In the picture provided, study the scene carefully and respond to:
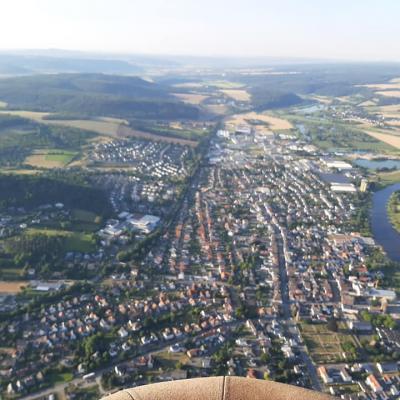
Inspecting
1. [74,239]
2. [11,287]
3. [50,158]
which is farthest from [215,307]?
[50,158]

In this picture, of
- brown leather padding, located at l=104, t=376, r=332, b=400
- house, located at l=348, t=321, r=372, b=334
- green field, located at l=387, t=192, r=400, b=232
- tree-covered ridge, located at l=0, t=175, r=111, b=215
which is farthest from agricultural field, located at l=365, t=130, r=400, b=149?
brown leather padding, located at l=104, t=376, r=332, b=400

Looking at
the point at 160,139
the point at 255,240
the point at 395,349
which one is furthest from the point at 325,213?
the point at 160,139

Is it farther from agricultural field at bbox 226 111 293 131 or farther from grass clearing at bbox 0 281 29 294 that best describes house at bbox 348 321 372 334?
agricultural field at bbox 226 111 293 131

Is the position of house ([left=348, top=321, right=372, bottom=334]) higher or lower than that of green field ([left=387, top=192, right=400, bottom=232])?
higher

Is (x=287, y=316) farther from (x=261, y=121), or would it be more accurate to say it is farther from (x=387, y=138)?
(x=261, y=121)

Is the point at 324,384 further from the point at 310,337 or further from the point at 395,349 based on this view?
the point at 395,349
